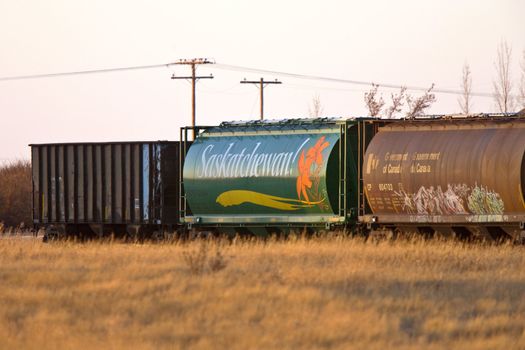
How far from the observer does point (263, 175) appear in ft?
103

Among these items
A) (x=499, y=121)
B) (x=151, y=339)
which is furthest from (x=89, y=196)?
(x=151, y=339)

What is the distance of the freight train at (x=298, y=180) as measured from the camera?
89.7 feet

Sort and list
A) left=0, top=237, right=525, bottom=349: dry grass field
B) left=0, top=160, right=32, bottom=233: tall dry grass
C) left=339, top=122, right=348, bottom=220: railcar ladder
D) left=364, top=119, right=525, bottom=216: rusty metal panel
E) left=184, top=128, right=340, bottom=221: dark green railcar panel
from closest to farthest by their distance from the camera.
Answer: left=0, top=237, right=525, bottom=349: dry grass field
left=364, top=119, right=525, bottom=216: rusty metal panel
left=339, top=122, right=348, bottom=220: railcar ladder
left=184, top=128, right=340, bottom=221: dark green railcar panel
left=0, top=160, right=32, bottom=233: tall dry grass

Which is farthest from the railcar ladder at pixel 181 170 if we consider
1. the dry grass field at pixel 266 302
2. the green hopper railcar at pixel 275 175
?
the dry grass field at pixel 266 302

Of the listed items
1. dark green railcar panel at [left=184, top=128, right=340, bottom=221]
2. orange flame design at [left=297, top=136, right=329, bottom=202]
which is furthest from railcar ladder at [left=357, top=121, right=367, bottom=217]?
orange flame design at [left=297, top=136, right=329, bottom=202]

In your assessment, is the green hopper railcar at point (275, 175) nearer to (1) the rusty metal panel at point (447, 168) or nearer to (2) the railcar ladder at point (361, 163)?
(2) the railcar ladder at point (361, 163)

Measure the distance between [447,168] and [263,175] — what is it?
565cm

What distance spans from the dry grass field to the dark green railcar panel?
7091 millimetres

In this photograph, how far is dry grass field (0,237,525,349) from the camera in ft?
45.9

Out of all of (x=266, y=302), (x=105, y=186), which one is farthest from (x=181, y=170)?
(x=266, y=302)

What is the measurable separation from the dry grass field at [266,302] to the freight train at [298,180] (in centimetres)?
449

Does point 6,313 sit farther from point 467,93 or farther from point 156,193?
point 467,93

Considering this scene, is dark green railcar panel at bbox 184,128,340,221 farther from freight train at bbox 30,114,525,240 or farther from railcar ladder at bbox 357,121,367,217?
railcar ladder at bbox 357,121,367,217

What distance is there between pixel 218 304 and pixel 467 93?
1603 inches
